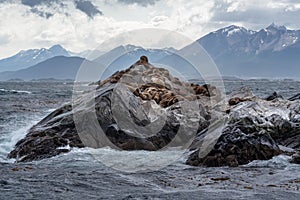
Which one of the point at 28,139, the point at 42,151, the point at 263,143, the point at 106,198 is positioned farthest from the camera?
the point at 28,139

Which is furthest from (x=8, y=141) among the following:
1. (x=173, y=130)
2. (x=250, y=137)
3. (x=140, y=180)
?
(x=250, y=137)

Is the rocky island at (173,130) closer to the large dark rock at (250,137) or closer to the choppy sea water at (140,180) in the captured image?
the large dark rock at (250,137)

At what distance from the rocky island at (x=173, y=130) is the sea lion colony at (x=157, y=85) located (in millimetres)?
5738

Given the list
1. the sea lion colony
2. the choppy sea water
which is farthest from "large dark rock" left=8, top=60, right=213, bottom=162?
the sea lion colony

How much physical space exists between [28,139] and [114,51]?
8.82 metres

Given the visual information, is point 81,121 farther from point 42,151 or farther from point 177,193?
point 177,193

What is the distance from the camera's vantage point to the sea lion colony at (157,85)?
101 feet

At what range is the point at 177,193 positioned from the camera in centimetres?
1114

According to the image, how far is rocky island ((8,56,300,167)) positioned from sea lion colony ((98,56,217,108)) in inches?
226

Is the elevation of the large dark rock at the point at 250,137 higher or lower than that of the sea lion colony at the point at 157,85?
lower

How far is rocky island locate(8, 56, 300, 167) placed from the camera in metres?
16.3

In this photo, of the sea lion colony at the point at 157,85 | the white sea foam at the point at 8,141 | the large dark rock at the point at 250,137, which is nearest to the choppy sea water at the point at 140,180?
the large dark rock at the point at 250,137

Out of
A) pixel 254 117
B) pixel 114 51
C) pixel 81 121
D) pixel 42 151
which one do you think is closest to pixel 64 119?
pixel 81 121

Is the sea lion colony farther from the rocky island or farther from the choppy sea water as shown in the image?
the choppy sea water
